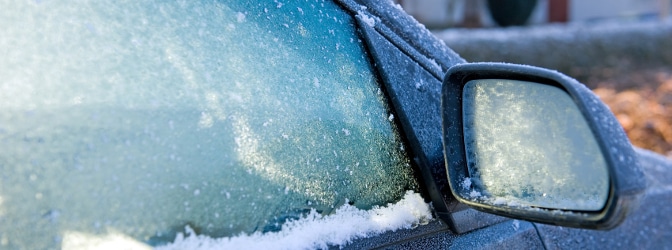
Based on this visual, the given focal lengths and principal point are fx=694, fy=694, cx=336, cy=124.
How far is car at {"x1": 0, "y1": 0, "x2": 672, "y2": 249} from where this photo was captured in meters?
0.93

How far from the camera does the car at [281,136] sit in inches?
36.8

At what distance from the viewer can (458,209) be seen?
1428 millimetres

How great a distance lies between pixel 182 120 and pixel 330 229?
1.09ft

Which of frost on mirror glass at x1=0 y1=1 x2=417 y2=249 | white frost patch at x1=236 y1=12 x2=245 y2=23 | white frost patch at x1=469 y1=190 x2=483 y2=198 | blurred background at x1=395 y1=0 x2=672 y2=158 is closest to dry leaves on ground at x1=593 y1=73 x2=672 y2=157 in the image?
blurred background at x1=395 y1=0 x2=672 y2=158

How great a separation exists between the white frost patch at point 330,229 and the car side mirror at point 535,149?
10 cm

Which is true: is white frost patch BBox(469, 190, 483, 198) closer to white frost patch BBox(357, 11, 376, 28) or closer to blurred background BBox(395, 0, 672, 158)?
white frost patch BBox(357, 11, 376, 28)

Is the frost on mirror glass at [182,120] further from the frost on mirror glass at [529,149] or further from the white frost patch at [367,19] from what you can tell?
the frost on mirror glass at [529,149]

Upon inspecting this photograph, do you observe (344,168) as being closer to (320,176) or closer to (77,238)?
(320,176)

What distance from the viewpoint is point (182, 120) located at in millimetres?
1050

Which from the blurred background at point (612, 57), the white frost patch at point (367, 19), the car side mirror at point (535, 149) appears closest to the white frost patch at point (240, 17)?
the white frost patch at point (367, 19)

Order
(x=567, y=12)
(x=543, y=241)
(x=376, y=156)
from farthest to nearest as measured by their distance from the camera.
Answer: (x=567, y=12), (x=543, y=241), (x=376, y=156)

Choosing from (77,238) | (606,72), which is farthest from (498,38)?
(77,238)

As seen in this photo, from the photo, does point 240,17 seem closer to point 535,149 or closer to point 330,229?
point 330,229

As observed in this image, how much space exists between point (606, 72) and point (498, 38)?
186cm
